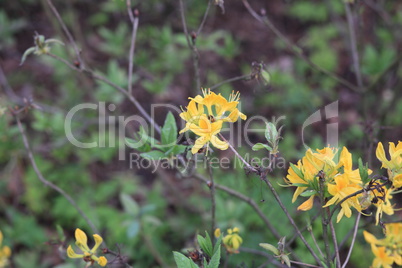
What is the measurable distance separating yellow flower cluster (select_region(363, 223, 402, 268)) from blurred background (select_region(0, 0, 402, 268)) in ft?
1.80

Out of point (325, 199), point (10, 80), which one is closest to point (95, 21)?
point (10, 80)

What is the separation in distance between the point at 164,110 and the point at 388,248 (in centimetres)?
281

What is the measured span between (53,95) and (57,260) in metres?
1.81

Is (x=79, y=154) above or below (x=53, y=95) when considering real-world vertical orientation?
below

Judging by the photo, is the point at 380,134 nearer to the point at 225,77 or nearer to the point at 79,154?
the point at 225,77

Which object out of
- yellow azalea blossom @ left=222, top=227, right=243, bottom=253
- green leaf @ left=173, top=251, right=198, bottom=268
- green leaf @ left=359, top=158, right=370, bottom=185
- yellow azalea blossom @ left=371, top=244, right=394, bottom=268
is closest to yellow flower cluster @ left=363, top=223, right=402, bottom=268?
yellow azalea blossom @ left=371, top=244, right=394, bottom=268

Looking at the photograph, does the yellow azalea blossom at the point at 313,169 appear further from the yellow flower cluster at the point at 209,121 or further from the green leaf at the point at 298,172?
the yellow flower cluster at the point at 209,121

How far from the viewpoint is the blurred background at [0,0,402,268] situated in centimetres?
→ 274

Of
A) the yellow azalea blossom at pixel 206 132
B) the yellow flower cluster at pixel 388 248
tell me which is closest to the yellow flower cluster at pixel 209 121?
the yellow azalea blossom at pixel 206 132

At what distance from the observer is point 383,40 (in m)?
4.00

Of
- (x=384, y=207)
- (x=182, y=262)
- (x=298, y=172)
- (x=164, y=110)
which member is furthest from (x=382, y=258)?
(x=164, y=110)

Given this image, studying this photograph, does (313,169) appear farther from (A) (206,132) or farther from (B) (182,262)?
(B) (182,262)

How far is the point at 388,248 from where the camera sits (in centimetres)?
157

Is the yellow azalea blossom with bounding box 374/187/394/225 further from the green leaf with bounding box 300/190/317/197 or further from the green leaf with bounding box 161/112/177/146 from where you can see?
the green leaf with bounding box 161/112/177/146
